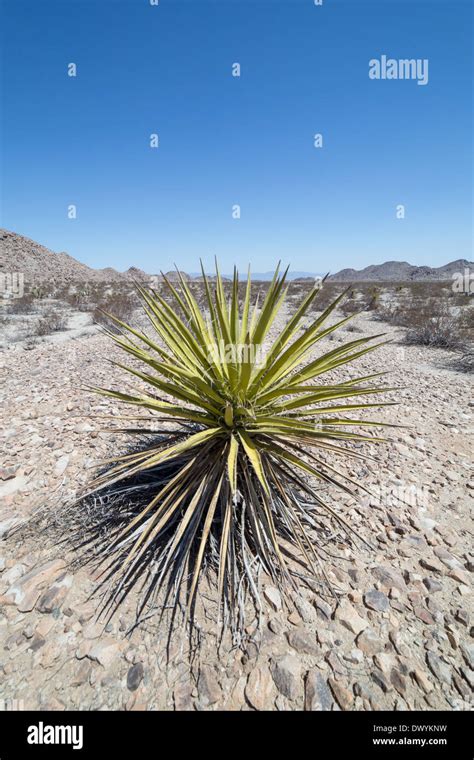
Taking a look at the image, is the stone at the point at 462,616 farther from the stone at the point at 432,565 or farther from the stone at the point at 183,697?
the stone at the point at 183,697

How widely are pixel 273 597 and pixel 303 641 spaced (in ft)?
0.78

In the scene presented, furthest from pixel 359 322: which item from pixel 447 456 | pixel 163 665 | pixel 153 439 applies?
pixel 163 665

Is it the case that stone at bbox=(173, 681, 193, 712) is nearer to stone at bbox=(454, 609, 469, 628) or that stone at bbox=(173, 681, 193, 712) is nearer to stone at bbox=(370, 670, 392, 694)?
stone at bbox=(370, 670, 392, 694)

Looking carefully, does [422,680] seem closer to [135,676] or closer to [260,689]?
[260,689]

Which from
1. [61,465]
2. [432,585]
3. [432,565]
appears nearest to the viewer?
[432,585]

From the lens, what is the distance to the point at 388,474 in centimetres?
278

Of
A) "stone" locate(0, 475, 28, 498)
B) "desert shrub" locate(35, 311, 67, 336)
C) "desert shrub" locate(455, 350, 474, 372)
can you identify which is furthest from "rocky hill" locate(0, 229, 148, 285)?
"stone" locate(0, 475, 28, 498)

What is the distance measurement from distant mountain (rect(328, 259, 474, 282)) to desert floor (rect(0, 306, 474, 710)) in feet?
221

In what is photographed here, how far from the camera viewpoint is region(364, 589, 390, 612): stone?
172 centimetres

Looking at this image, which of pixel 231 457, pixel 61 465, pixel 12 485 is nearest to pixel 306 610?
pixel 231 457

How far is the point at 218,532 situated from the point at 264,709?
84 centimetres

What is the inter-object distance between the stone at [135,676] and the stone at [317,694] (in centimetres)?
72

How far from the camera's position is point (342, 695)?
A: 1355mm
